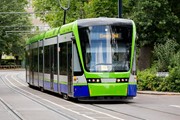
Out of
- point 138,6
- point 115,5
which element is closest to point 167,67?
point 138,6

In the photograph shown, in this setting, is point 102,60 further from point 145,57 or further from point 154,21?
point 145,57

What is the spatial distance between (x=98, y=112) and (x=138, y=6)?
1892 cm

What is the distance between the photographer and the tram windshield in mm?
21766

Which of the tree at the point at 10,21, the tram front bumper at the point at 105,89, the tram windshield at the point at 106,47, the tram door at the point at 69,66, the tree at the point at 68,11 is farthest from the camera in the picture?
the tree at the point at 10,21

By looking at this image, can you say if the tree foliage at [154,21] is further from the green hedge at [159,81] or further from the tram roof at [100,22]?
the tram roof at [100,22]

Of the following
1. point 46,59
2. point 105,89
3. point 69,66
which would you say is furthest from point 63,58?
point 46,59

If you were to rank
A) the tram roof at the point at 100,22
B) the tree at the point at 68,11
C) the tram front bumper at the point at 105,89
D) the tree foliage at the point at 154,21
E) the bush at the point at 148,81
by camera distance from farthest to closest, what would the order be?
the tree at the point at 68,11
the tree foliage at the point at 154,21
the bush at the point at 148,81
the tram roof at the point at 100,22
the tram front bumper at the point at 105,89

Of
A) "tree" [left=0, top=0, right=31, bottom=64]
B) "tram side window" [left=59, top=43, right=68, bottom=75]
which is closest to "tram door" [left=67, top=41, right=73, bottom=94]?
"tram side window" [left=59, top=43, right=68, bottom=75]

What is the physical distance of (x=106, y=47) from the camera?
21.9 meters

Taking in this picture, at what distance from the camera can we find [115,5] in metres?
42.7

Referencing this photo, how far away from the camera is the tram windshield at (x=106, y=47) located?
71.4 feet

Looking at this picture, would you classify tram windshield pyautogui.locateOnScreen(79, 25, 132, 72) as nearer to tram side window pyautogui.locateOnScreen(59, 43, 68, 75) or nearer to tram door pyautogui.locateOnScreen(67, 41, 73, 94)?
tram door pyautogui.locateOnScreen(67, 41, 73, 94)

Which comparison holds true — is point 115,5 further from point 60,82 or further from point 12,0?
point 12,0

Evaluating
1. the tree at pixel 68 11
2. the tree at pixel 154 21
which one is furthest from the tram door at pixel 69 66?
the tree at pixel 68 11
